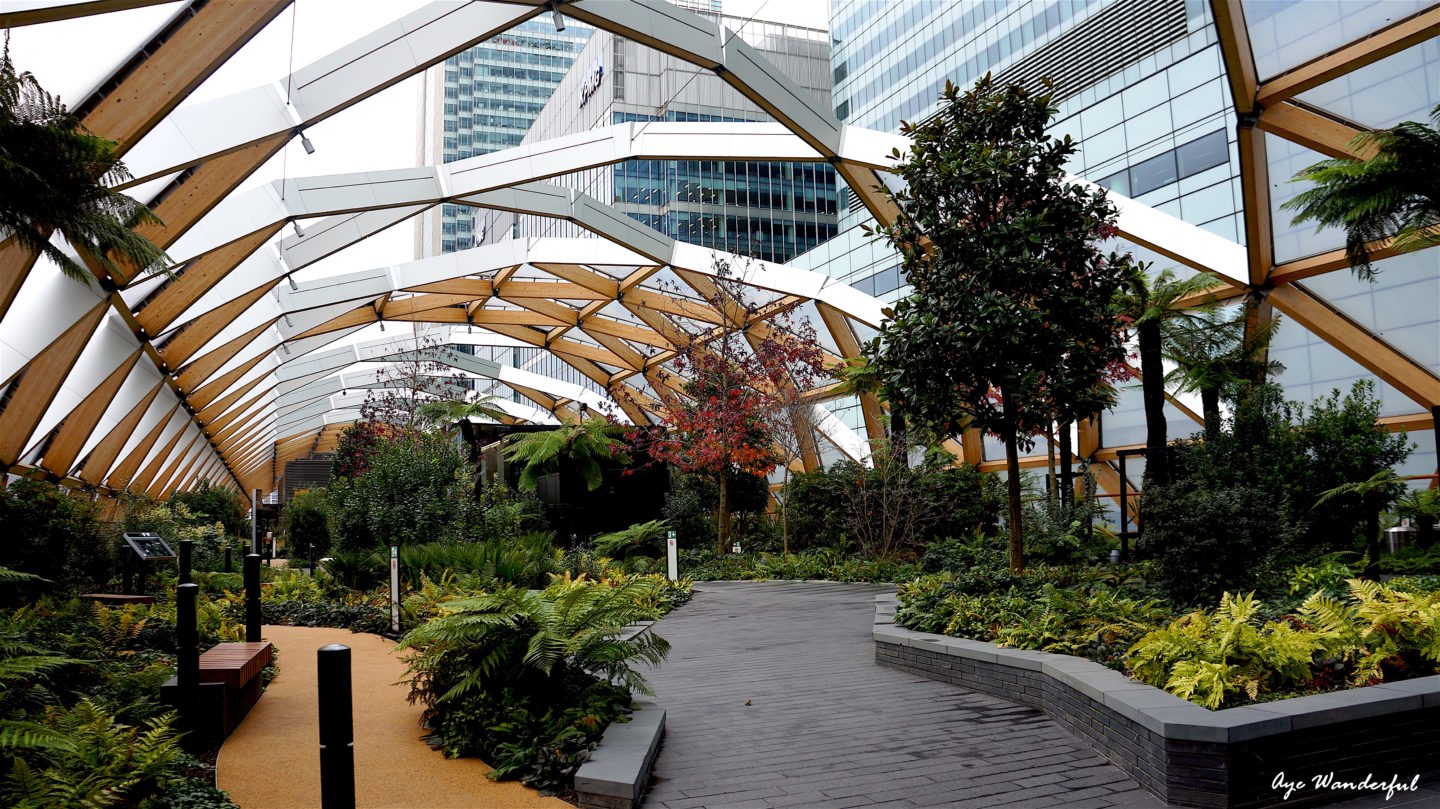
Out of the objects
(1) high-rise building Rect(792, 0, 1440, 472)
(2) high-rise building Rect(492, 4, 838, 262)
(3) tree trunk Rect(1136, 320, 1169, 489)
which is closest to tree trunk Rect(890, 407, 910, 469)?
(3) tree trunk Rect(1136, 320, 1169, 489)

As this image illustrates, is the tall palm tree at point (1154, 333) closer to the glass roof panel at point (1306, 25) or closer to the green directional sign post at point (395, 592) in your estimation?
the glass roof panel at point (1306, 25)

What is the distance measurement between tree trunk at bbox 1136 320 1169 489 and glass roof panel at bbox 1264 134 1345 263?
3.23m

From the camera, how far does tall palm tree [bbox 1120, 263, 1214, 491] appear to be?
424 inches

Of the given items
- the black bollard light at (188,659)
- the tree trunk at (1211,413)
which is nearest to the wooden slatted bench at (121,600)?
the black bollard light at (188,659)

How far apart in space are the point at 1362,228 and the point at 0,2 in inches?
455

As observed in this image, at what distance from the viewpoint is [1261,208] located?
14156mm

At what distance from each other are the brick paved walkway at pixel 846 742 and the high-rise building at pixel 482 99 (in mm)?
132598

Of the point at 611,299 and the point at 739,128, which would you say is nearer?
the point at 739,128

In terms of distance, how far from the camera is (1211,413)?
42.6ft

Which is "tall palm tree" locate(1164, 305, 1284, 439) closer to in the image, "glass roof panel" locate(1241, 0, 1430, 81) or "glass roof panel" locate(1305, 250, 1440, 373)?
"glass roof panel" locate(1305, 250, 1440, 373)

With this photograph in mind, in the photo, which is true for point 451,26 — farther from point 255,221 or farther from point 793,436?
point 793,436

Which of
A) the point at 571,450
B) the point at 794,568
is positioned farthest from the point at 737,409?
the point at 571,450

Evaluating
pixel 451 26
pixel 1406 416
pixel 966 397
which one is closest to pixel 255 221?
pixel 451 26

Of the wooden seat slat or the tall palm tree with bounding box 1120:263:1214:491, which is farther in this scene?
the tall palm tree with bounding box 1120:263:1214:491
